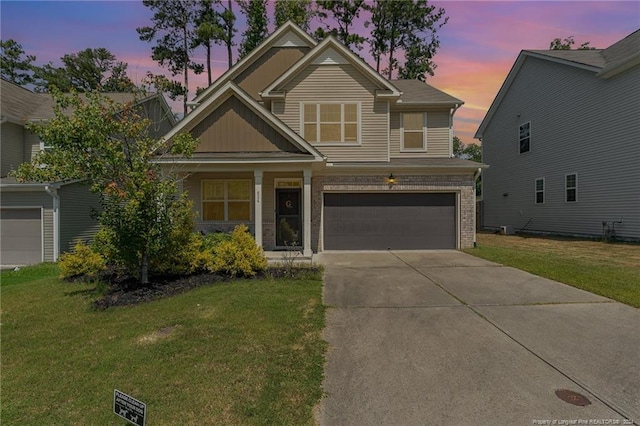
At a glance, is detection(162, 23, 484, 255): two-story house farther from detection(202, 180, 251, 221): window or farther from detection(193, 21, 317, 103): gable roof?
detection(193, 21, 317, 103): gable roof

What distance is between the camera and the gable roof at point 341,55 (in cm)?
1259

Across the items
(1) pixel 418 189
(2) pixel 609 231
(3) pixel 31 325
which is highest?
(1) pixel 418 189

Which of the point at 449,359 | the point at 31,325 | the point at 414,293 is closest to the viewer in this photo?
the point at 449,359

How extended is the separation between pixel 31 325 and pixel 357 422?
551 centimetres

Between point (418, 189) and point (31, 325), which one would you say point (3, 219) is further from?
point (418, 189)

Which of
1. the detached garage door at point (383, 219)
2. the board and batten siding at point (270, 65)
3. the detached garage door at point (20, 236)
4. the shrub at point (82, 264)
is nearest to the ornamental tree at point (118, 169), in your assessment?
the shrub at point (82, 264)

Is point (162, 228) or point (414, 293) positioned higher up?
point (162, 228)

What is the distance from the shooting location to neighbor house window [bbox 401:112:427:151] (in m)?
13.8

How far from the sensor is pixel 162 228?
23.9 feet

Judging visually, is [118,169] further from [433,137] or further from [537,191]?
[537,191]

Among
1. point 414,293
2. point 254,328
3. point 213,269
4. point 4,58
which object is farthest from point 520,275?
point 4,58

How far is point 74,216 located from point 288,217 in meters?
8.48

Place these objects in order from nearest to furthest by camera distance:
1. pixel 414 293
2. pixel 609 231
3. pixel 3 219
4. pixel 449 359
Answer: pixel 449 359 → pixel 414 293 → pixel 3 219 → pixel 609 231

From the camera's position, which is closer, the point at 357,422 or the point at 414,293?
the point at 357,422
